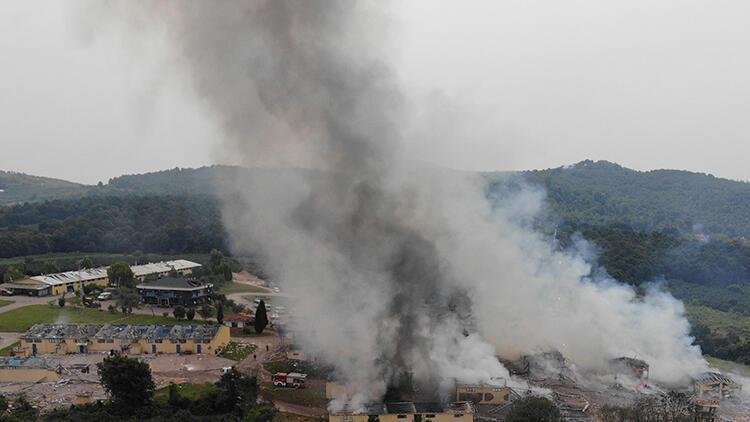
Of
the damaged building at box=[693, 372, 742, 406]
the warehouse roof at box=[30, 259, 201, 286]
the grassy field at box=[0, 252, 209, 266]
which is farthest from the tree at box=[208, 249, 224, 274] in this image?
the damaged building at box=[693, 372, 742, 406]

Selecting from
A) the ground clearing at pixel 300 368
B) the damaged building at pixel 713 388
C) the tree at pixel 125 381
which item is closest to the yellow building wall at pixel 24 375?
the tree at pixel 125 381

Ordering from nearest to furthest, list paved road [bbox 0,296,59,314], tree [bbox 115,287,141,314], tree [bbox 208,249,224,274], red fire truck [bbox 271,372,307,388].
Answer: red fire truck [bbox 271,372,307,388] → tree [bbox 115,287,141,314] → paved road [bbox 0,296,59,314] → tree [bbox 208,249,224,274]

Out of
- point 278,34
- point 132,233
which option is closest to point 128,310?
point 278,34

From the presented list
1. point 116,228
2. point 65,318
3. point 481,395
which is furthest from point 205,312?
point 116,228

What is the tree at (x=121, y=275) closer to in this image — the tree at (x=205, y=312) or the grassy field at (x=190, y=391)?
the tree at (x=205, y=312)

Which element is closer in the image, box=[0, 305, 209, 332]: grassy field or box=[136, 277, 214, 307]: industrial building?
box=[0, 305, 209, 332]: grassy field

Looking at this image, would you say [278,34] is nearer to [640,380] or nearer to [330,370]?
[330,370]

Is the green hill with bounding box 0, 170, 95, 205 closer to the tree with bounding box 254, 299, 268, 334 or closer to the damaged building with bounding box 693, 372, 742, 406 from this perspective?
the tree with bounding box 254, 299, 268, 334
